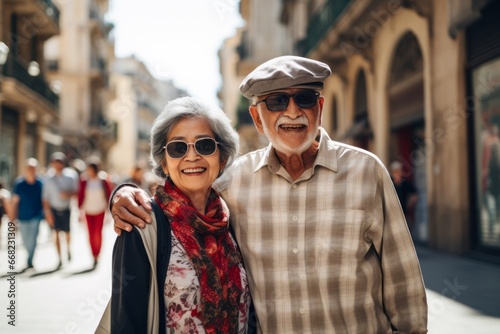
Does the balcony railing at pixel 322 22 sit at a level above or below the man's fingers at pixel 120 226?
above

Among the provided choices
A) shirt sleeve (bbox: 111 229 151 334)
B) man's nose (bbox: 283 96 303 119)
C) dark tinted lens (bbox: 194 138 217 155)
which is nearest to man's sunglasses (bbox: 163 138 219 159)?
dark tinted lens (bbox: 194 138 217 155)

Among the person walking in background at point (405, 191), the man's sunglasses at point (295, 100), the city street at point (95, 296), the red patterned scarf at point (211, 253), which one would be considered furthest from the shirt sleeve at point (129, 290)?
the person walking in background at point (405, 191)

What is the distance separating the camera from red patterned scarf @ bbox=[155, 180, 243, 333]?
2.27 meters

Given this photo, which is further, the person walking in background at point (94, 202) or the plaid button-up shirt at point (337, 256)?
the person walking in background at point (94, 202)

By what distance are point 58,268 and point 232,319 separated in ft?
24.7

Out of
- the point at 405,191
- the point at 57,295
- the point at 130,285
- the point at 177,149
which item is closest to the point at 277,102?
the point at 177,149

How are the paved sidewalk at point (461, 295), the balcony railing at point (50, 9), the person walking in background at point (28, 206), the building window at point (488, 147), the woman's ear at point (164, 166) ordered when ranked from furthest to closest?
the balcony railing at point (50, 9) → the person walking in background at point (28, 206) → the building window at point (488, 147) → the paved sidewalk at point (461, 295) → the woman's ear at point (164, 166)

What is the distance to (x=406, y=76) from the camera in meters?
13.2

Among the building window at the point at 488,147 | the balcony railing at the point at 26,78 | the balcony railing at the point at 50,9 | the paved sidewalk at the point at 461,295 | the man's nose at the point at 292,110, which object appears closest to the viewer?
the man's nose at the point at 292,110

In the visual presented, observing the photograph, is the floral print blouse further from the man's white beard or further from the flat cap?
the flat cap

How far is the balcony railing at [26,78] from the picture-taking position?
2000cm

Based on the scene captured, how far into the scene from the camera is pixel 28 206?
31.0 ft

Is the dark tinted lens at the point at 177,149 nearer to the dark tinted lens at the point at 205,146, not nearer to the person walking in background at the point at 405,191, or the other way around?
the dark tinted lens at the point at 205,146

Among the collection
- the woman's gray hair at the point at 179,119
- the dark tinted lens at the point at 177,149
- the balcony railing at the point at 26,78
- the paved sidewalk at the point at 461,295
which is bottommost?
the paved sidewalk at the point at 461,295
